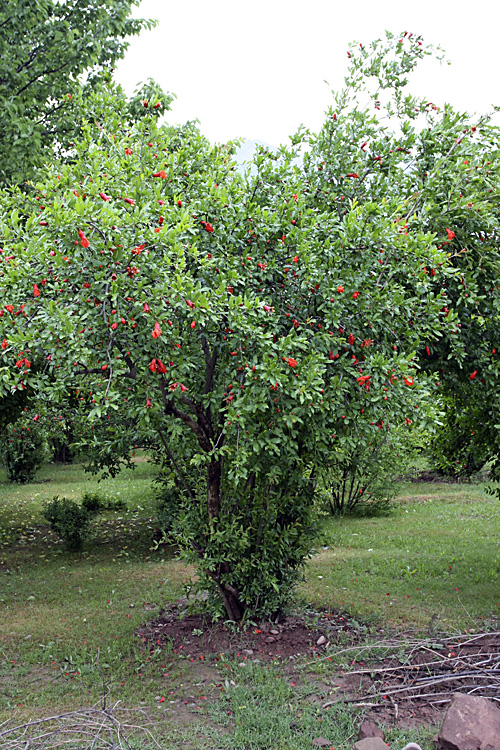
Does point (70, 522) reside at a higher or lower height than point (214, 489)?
lower

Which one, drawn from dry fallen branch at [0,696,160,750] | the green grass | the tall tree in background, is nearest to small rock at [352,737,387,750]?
dry fallen branch at [0,696,160,750]

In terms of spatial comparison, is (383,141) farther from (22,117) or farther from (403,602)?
(22,117)

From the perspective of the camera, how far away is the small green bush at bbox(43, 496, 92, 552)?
36.2ft

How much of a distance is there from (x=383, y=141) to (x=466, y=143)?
0.82 meters

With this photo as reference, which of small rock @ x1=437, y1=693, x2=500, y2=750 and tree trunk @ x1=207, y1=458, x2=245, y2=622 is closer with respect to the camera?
small rock @ x1=437, y1=693, x2=500, y2=750

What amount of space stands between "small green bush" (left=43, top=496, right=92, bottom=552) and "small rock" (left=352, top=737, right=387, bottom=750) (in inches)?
319

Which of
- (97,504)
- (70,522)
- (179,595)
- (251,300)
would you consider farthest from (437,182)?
(97,504)

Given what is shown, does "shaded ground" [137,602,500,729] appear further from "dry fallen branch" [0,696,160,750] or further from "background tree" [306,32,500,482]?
"background tree" [306,32,500,482]

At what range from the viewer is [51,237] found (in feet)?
14.2

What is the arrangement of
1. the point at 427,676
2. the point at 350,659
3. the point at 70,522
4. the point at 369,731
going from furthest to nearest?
the point at 70,522 → the point at 350,659 → the point at 427,676 → the point at 369,731

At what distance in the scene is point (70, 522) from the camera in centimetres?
1104

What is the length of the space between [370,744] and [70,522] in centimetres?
823

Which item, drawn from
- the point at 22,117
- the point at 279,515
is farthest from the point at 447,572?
the point at 22,117

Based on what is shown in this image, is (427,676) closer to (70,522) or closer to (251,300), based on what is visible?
(251,300)
